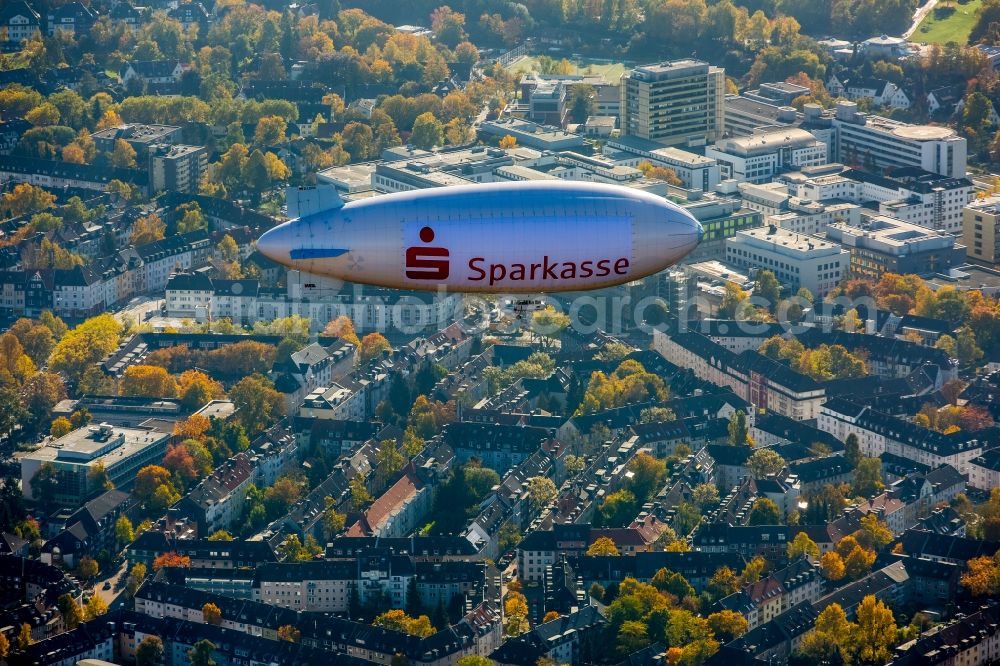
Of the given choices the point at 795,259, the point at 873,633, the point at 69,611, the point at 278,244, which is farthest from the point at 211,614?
the point at 795,259

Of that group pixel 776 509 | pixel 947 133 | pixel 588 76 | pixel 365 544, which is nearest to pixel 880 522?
pixel 776 509

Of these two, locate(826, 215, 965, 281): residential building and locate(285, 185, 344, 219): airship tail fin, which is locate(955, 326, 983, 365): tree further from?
locate(285, 185, 344, 219): airship tail fin

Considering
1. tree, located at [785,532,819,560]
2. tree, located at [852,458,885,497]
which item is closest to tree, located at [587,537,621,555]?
tree, located at [785,532,819,560]

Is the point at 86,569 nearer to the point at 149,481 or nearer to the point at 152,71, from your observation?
the point at 149,481

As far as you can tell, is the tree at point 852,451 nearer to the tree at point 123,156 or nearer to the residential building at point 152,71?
the tree at point 123,156

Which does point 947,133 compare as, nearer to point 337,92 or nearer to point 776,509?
point 337,92

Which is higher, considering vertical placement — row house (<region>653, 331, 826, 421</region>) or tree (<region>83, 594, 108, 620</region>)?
row house (<region>653, 331, 826, 421</region>)
